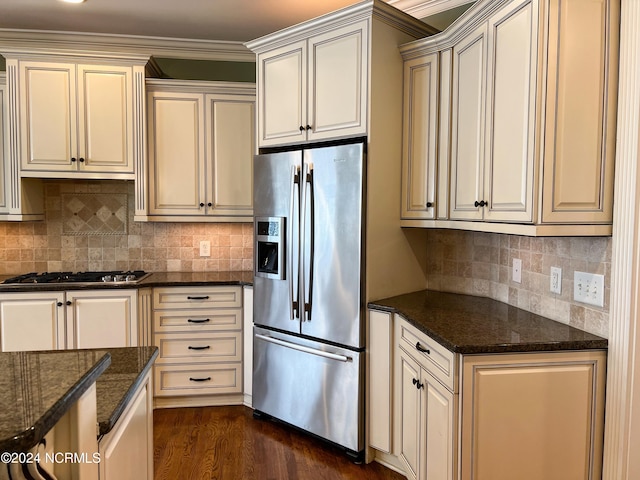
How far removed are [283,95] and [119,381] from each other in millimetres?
2057

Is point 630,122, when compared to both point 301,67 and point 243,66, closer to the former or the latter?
point 301,67

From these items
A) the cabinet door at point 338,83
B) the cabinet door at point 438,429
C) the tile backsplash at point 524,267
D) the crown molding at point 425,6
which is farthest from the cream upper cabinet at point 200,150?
the cabinet door at point 438,429

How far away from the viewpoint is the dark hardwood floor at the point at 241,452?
8.59 feet

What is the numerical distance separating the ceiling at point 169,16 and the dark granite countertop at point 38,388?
8.90 feet

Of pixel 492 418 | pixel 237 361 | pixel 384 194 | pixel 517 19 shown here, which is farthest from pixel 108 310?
pixel 517 19

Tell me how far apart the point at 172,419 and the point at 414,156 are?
2275 mm

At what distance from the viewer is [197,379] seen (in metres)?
3.47

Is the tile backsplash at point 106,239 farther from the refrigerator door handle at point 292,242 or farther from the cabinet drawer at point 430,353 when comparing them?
the cabinet drawer at point 430,353

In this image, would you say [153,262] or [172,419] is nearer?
[172,419]

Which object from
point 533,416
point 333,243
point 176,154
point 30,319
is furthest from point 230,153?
point 533,416

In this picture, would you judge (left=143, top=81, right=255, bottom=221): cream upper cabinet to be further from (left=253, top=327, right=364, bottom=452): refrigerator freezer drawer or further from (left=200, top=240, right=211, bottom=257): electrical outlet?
(left=253, top=327, right=364, bottom=452): refrigerator freezer drawer

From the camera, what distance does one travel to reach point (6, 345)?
3.23m

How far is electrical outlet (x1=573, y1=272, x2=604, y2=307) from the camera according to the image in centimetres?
189

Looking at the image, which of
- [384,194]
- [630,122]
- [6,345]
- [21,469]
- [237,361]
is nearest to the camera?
[21,469]
